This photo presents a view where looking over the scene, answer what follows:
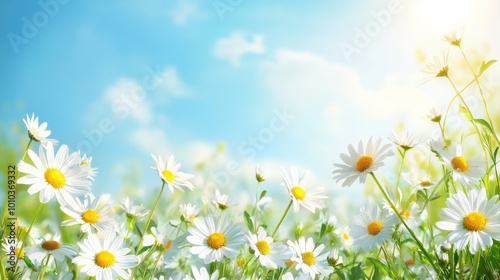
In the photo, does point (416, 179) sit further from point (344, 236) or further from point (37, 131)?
point (37, 131)

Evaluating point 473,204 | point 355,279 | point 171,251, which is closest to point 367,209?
point 355,279

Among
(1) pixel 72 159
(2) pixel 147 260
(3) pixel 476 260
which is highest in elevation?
(1) pixel 72 159

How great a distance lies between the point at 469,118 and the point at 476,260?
0.78 feet

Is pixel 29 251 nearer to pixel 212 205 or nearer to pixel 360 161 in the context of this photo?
pixel 212 205

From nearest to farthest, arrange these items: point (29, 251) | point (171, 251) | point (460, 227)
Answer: point (460, 227) < point (29, 251) < point (171, 251)

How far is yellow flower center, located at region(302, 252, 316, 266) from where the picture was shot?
0.90 meters

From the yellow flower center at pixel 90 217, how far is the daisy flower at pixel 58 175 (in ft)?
0.15

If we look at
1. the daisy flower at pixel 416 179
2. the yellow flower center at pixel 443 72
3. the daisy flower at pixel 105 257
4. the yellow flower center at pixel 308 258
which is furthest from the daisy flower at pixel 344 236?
the daisy flower at pixel 105 257

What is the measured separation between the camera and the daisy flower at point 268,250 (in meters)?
0.82

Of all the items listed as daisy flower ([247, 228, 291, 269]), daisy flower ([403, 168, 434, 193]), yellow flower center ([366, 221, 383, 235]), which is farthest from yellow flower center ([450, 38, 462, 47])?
daisy flower ([247, 228, 291, 269])

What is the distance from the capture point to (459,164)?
81 cm

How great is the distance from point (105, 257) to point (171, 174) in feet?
0.56

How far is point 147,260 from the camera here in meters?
0.88

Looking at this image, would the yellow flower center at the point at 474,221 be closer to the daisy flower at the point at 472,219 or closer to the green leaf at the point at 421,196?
the daisy flower at the point at 472,219
